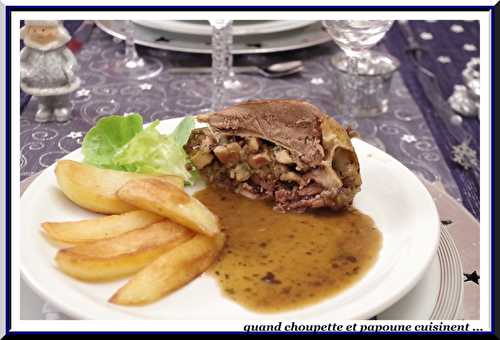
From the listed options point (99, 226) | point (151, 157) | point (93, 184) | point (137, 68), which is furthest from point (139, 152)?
point (137, 68)

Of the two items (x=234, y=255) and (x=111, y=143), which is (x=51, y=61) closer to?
(x=111, y=143)

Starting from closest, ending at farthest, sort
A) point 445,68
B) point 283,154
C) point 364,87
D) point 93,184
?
point 93,184 < point 283,154 < point 364,87 < point 445,68

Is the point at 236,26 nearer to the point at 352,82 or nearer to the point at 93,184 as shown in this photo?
the point at 352,82

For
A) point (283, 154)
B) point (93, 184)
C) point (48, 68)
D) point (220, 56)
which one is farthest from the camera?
point (220, 56)

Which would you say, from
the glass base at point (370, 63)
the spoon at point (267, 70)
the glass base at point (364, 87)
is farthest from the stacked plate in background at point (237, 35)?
the glass base at point (364, 87)

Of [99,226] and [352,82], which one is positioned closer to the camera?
[99,226]

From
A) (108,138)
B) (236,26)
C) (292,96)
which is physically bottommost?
(292,96)

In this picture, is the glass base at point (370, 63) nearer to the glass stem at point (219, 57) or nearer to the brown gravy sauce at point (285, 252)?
the glass stem at point (219, 57)
